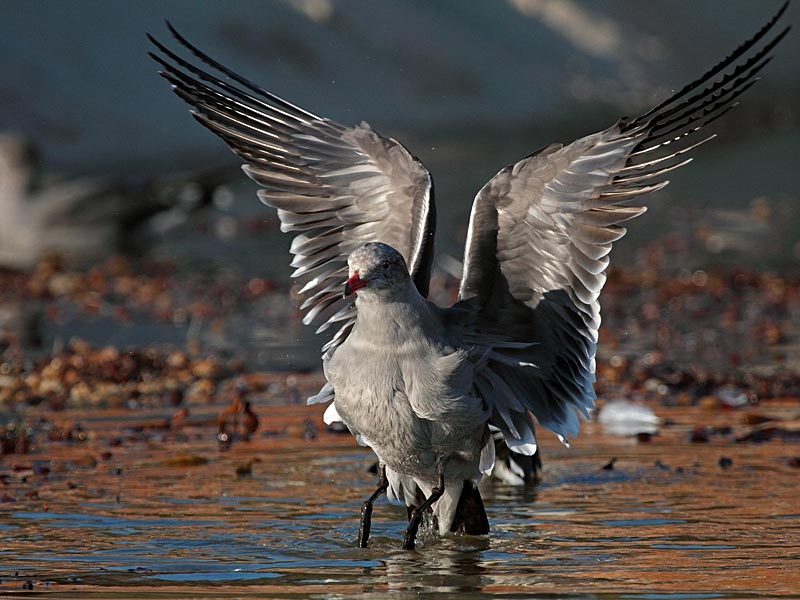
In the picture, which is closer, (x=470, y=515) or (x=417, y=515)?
(x=417, y=515)

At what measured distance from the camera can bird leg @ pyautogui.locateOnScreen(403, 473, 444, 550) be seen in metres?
6.45

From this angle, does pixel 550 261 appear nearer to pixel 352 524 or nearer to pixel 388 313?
pixel 388 313

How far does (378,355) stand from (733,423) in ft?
10.5

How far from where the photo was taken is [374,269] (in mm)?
6344

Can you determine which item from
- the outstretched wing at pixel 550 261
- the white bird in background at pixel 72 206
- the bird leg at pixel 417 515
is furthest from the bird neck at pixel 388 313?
the white bird in background at pixel 72 206

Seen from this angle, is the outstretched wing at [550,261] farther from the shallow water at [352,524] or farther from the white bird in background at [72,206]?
the white bird in background at [72,206]

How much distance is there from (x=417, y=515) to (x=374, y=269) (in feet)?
3.54

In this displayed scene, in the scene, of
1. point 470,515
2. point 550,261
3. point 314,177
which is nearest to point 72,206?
point 314,177

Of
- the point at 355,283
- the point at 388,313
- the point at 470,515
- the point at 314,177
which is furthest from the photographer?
the point at 314,177

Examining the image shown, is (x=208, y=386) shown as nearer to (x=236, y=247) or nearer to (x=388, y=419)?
(x=388, y=419)

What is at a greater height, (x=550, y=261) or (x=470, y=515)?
(x=550, y=261)

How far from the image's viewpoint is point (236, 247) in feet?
51.6

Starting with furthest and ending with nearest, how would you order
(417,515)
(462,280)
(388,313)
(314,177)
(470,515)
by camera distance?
(314,177)
(462,280)
(470,515)
(417,515)
(388,313)

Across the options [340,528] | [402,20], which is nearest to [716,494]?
[340,528]
